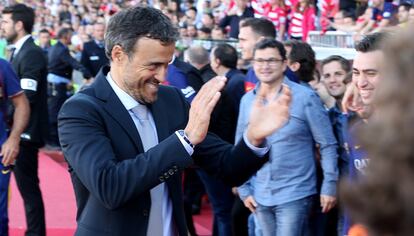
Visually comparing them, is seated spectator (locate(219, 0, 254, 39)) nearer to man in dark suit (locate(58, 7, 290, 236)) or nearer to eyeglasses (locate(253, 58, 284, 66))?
eyeglasses (locate(253, 58, 284, 66))

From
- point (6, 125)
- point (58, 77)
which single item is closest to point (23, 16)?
point (6, 125)

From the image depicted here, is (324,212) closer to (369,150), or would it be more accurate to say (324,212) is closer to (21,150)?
(21,150)

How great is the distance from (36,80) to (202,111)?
14.9 ft

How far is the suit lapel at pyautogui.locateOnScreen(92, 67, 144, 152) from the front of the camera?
2656 mm

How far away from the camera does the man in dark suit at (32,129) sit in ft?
21.6

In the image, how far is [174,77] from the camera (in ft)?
22.3

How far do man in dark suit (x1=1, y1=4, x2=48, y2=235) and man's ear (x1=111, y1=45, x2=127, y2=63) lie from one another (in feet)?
13.0

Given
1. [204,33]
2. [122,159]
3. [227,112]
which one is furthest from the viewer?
[204,33]

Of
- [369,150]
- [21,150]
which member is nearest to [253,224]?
[21,150]

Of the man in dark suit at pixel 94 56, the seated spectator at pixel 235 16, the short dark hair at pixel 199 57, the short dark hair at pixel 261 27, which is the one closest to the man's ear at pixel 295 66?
the short dark hair at pixel 261 27

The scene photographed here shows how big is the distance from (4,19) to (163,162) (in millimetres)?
5165

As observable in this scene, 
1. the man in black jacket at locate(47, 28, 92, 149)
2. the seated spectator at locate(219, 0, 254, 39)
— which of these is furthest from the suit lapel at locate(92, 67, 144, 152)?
the seated spectator at locate(219, 0, 254, 39)

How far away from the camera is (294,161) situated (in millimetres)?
5055

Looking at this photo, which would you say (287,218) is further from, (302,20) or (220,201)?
(302,20)
